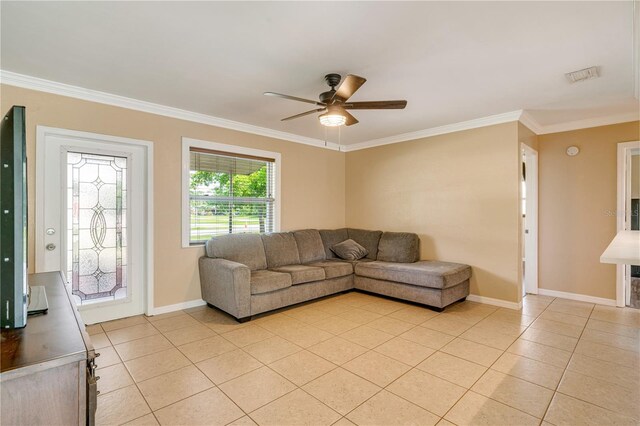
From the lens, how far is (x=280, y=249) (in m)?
→ 4.62

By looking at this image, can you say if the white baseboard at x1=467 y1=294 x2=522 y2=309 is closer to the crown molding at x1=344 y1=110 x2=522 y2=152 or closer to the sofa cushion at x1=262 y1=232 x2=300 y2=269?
the crown molding at x1=344 y1=110 x2=522 y2=152

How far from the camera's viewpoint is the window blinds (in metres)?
4.21

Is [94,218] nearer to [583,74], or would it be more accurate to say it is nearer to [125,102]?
[125,102]

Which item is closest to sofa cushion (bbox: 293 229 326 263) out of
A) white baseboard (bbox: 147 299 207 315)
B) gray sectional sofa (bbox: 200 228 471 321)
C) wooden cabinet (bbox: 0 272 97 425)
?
gray sectional sofa (bbox: 200 228 471 321)

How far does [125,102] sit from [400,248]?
13.5ft

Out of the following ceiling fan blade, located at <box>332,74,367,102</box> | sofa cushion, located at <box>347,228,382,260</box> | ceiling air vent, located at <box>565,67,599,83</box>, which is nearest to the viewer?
ceiling fan blade, located at <box>332,74,367,102</box>

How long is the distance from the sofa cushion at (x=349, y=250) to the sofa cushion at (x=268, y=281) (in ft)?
4.80

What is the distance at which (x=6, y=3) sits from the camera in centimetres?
193

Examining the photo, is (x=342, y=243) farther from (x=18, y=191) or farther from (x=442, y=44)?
(x=18, y=191)

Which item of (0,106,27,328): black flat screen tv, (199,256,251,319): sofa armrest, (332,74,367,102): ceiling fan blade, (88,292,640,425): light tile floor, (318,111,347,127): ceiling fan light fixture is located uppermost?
(332,74,367,102): ceiling fan blade

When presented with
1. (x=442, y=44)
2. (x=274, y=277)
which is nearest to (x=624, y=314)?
(x=442, y=44)

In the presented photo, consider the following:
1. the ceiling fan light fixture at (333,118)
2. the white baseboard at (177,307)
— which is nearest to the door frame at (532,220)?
the ceiling fan light fixture at (333,118)

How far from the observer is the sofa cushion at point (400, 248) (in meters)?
4.75

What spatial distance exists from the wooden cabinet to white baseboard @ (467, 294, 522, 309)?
447cm
